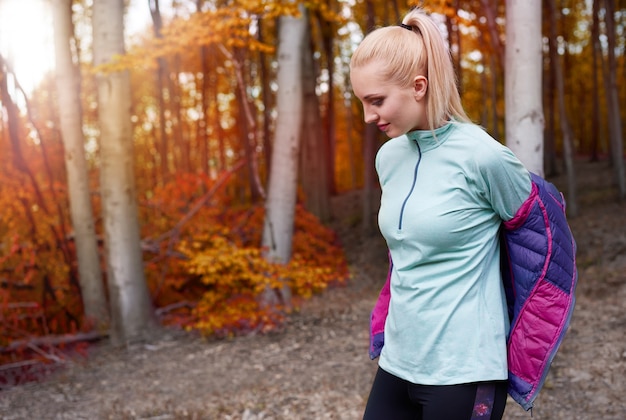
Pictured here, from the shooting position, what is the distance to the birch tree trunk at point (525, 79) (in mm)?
3963

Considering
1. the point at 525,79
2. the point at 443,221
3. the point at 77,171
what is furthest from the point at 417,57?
the point at 77,171

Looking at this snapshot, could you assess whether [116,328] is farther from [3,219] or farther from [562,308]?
[562,308]

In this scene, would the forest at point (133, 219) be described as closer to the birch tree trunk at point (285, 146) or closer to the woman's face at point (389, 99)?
the birch tree trunk at point (285, 146)

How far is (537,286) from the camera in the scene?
66.5 inches

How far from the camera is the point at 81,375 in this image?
20.2ft

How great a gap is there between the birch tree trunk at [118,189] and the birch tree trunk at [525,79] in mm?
4150

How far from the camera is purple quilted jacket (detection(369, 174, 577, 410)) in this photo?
1.68m

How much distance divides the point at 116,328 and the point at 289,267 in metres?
2.14

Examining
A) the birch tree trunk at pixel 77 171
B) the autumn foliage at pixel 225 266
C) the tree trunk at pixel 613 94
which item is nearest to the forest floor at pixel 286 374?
the autumn foliage at pixel 225 266

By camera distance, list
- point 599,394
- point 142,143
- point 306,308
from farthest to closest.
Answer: point 142,143 → point 306,308 → point 599,394

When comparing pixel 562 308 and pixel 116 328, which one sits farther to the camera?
pixel 116 328

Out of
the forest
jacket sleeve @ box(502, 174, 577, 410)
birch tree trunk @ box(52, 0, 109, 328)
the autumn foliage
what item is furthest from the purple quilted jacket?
birch tree trunk @ box(52, 0, 109, 328)

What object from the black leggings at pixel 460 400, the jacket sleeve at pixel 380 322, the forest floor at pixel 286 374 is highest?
the jacket sleeve at pixel 380 322

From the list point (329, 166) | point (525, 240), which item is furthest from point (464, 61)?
point (525, 240)
